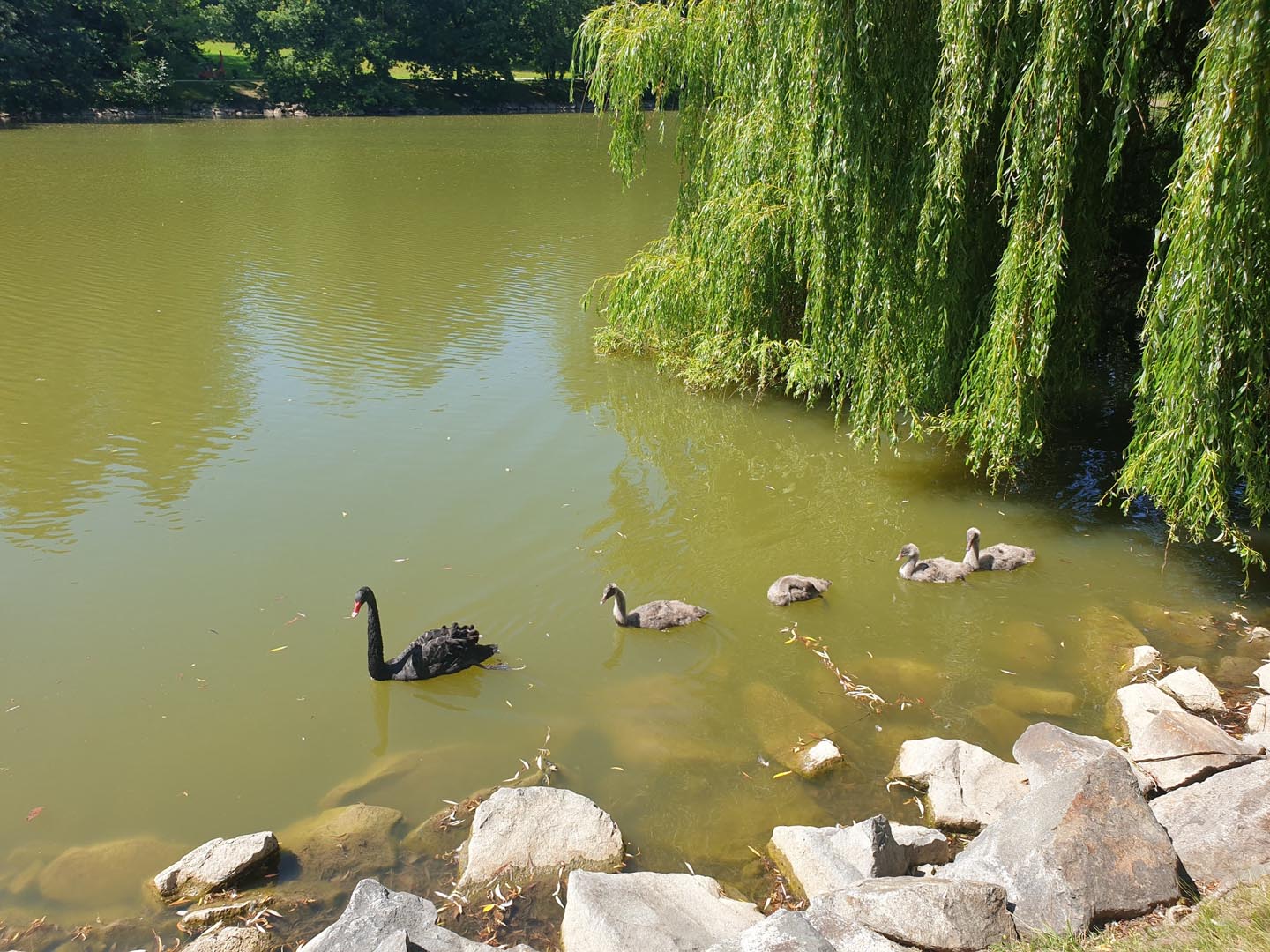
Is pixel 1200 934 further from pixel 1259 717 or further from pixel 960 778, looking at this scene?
pixel 1259 717

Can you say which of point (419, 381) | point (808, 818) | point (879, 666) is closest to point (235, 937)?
point (808, 818)

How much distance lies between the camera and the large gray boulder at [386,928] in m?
4.95

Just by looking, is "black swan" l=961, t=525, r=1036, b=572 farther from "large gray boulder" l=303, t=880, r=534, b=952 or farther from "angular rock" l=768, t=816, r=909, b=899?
"large gray boulder" l=303, t=880, r=534, b=952

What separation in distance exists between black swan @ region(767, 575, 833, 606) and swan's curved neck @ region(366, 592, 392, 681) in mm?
3602

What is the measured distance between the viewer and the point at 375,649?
26.4ft

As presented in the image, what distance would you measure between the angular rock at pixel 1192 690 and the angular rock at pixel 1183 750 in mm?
580

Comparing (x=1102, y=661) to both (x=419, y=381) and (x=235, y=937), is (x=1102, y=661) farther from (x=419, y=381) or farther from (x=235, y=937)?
(x=419, y=381)

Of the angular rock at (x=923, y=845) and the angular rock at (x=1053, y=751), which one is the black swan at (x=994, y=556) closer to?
the angular rock at (x=1053, y=751)

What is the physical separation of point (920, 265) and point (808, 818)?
6052mm

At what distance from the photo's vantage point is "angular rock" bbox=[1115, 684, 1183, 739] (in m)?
7.17

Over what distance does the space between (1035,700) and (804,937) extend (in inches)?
167

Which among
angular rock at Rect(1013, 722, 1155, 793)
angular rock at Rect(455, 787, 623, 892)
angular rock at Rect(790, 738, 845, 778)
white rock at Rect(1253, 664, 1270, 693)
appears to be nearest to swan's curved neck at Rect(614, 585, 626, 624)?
angular rock at Rect(790, 738, 845, 778)

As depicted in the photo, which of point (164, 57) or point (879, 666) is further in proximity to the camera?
point (164, 57)

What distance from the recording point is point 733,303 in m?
13.4
